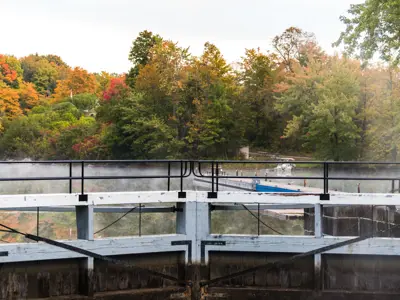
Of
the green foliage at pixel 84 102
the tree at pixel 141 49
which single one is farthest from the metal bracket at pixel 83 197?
the green foliage at pixel 84 102

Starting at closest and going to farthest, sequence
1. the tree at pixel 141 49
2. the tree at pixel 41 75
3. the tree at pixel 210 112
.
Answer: the tree at pixel 210 112
the tree at pixel 141 49
the tree at pixel 41 75

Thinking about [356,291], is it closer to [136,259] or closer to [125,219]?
[136,259]

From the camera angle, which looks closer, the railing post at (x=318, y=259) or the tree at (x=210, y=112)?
the railing post at (x=318, y=259)

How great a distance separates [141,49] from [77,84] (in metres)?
38.2

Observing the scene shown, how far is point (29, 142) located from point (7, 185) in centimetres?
4230

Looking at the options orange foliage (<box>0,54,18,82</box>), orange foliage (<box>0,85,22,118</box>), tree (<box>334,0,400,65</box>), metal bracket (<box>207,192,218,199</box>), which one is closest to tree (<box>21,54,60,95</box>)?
orange foliage (<box>0,54,18,82</box>)

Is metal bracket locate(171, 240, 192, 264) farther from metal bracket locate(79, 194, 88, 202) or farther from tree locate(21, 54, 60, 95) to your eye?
tree locate(21, 54, 60, 95)

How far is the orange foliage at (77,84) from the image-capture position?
369ft

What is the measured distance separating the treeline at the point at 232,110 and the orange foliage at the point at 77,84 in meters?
24.9

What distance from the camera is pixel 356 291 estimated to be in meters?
12.8

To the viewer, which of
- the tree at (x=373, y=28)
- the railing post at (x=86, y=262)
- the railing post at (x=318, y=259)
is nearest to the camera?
the railing post at (x=86, y=262)

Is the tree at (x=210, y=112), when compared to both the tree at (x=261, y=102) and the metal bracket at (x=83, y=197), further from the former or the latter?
the metal bracket at (x=83, y=197)

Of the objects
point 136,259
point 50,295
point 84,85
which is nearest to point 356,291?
point 136,259

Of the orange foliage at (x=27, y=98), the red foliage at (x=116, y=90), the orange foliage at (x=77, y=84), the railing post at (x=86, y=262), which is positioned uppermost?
the orange foliage at (x=77, y=84)
